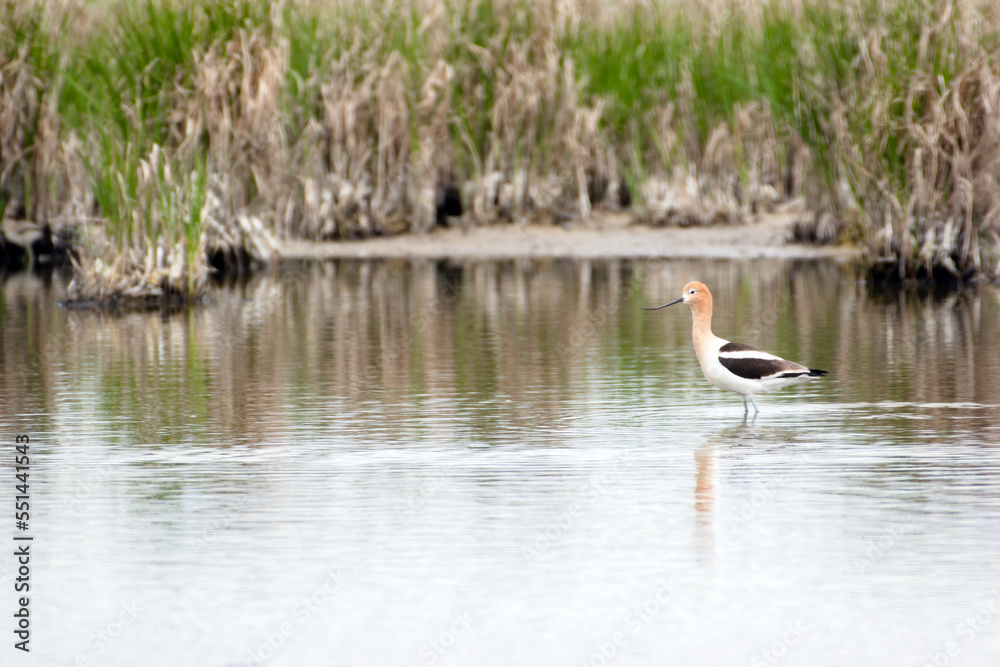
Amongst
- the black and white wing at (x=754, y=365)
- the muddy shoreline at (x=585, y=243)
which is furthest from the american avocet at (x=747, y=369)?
the muddy shoreline at (x=585, y=243)

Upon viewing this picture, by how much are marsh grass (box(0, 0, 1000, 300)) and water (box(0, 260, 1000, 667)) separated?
2662 mm

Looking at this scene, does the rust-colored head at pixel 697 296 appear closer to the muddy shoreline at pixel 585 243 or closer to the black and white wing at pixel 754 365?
the black and white wing at pixel 754 365

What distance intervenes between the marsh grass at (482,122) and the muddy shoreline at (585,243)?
23 centimetres

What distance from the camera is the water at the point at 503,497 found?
211 inches

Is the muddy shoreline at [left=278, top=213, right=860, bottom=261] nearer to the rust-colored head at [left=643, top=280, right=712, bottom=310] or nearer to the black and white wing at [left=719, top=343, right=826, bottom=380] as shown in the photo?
the rust-colored head at [left=643, top=280, right=712, bottom=310]

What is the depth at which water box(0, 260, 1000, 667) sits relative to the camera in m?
5.36

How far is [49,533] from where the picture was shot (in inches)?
262

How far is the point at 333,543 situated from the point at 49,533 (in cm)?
116

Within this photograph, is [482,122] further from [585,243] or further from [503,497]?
[503,497]

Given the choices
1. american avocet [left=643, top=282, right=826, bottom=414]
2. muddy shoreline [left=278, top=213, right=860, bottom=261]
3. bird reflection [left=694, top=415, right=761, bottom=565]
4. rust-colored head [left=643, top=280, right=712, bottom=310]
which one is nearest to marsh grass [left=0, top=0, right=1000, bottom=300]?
muddy shoreline [left=278, top=213, right=860, bottom=261]

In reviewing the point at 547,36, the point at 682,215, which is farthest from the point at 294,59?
the point at 682,215

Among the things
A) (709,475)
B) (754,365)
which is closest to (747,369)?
(754,365)

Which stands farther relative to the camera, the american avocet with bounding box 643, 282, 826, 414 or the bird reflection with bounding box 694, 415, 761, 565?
the american avocet with bounding box 643, 282, 826, 414

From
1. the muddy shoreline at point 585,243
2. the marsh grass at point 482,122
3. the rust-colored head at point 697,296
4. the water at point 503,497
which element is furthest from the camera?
the muddy shoreline at point 585,243
